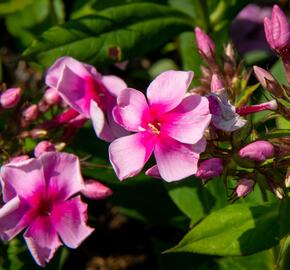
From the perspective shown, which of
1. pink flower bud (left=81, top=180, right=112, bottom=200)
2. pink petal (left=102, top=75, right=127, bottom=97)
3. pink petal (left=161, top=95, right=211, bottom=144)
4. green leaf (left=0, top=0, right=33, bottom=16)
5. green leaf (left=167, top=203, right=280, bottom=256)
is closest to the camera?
pink petal (left=161, top=95, right=211, bottom=144)

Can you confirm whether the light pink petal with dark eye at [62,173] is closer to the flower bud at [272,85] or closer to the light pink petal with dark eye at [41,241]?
the light pink petal with dark eye at [41,241]

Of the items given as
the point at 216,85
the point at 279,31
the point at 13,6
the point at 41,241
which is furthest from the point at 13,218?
the point at 13,6

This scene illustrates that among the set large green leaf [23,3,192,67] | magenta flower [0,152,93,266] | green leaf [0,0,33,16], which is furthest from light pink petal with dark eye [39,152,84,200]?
green leaf [0,0,33,16]

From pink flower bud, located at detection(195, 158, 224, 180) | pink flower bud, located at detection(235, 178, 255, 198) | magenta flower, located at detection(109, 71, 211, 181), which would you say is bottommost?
pink flower bud, located at detection(235, 178, 255, 198)

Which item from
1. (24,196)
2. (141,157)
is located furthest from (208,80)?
(24,196)

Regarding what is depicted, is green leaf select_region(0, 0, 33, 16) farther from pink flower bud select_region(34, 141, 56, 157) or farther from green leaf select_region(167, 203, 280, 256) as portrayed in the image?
green leaf select_region(167, 203, 280, 256)

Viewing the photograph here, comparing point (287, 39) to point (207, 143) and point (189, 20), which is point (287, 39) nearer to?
point (207, 143)

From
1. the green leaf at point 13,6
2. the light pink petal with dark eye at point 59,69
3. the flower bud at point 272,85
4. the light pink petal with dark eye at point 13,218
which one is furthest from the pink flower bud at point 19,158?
the green leaf at point 13,6
